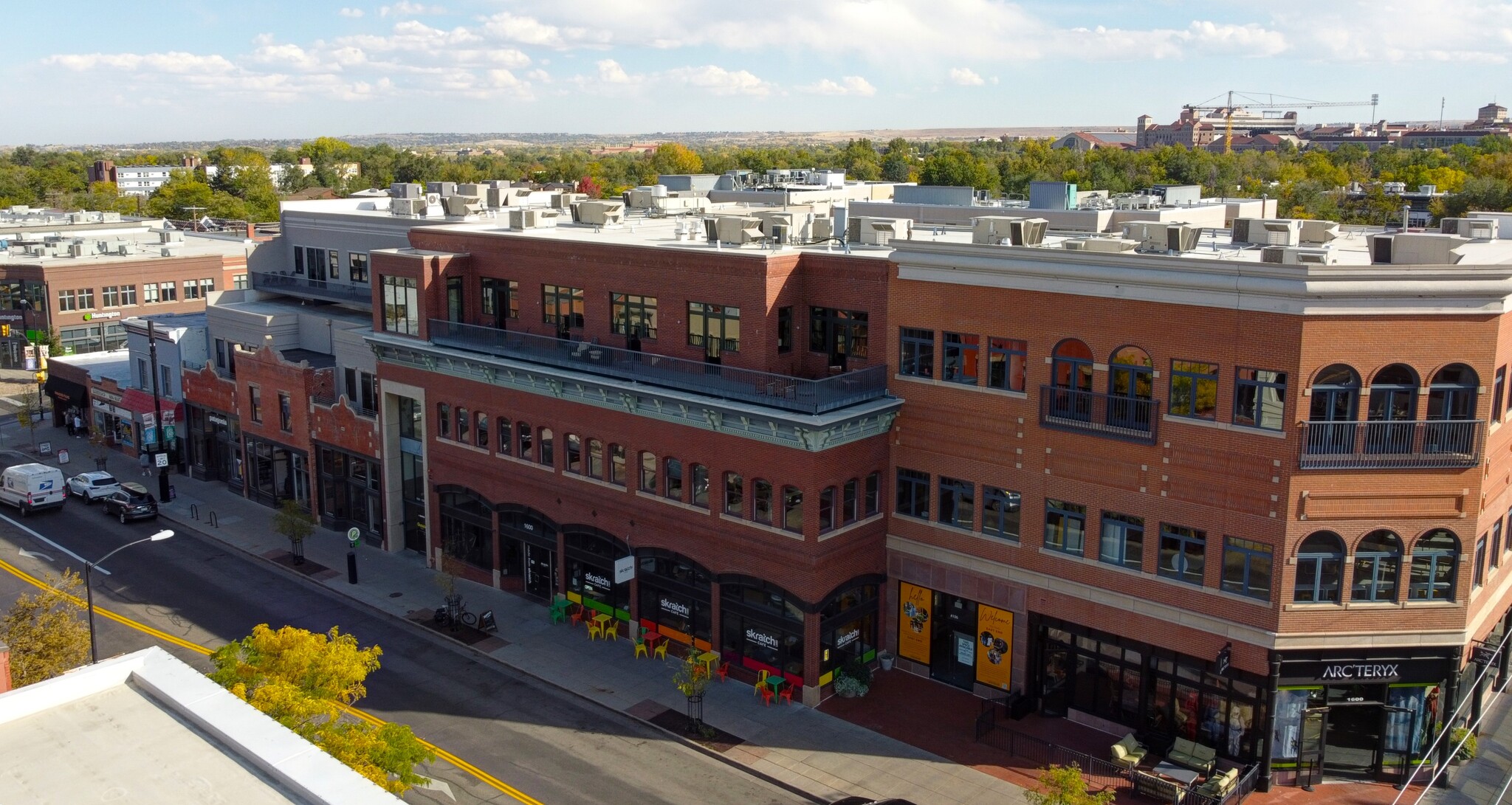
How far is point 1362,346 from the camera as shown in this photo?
2875cm

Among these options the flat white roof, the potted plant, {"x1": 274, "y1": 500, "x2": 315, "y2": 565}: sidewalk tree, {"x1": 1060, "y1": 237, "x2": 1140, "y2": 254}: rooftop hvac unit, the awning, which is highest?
{"x1": 1060, "y1": 237, "x2": 1140, "y2": 254}: rooftop hvac unit

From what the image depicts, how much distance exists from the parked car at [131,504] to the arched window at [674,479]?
29.4 m

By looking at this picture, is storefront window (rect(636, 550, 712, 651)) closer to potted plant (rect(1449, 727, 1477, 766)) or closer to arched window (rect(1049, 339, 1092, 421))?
arched window (rect(1049, 339, 1092, 421))

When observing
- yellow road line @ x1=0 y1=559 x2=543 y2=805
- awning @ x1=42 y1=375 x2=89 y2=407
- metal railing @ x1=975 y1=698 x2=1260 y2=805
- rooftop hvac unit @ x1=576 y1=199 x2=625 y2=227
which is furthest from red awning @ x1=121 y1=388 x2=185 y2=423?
metal railing @ x1=975 y1=698 x2=1260 y2=805

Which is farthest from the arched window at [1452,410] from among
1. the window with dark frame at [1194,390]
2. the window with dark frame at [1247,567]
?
the window with dark frame at [1194,390]

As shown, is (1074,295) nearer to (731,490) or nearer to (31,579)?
(731,490)

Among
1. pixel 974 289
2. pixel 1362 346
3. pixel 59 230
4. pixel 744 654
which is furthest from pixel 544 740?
pixel 59 230

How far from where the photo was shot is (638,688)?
37.3m

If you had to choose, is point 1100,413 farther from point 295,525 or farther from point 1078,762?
point 295,525

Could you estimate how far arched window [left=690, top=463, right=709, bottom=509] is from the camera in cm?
3784

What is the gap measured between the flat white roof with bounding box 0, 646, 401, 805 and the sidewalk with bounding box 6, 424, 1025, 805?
1477 cm

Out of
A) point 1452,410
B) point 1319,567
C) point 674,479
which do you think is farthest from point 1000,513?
point 1452,410

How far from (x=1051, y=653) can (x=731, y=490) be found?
10.8 m

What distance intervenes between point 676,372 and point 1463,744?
24900 millimetres
